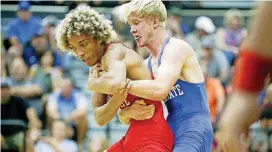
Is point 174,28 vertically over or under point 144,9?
under

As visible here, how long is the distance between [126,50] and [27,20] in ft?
24.6

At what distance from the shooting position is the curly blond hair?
543 cm

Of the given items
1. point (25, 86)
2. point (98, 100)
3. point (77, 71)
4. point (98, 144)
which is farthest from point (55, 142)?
point (98, 100)

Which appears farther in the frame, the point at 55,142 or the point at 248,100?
the point at 55,142

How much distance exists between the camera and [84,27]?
5422mm

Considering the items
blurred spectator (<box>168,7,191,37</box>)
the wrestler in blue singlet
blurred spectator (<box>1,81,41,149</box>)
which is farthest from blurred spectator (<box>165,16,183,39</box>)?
the wrestler in blue singlet

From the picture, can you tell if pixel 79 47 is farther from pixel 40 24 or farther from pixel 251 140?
pixel 40 24

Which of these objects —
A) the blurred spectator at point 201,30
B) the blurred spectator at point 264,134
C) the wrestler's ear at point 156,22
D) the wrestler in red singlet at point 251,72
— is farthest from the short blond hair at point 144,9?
the blurred spectator at point 201,30

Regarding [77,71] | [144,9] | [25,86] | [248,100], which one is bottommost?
[77,71]

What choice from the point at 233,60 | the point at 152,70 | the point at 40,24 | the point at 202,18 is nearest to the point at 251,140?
the point at 233,60

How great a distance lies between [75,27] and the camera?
17.8 feet

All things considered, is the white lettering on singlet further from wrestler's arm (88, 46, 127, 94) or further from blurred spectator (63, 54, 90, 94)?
blurred spectator (63, 54, 90, 94)

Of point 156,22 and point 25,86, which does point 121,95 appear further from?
point 25,86

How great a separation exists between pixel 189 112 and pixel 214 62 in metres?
6.34
